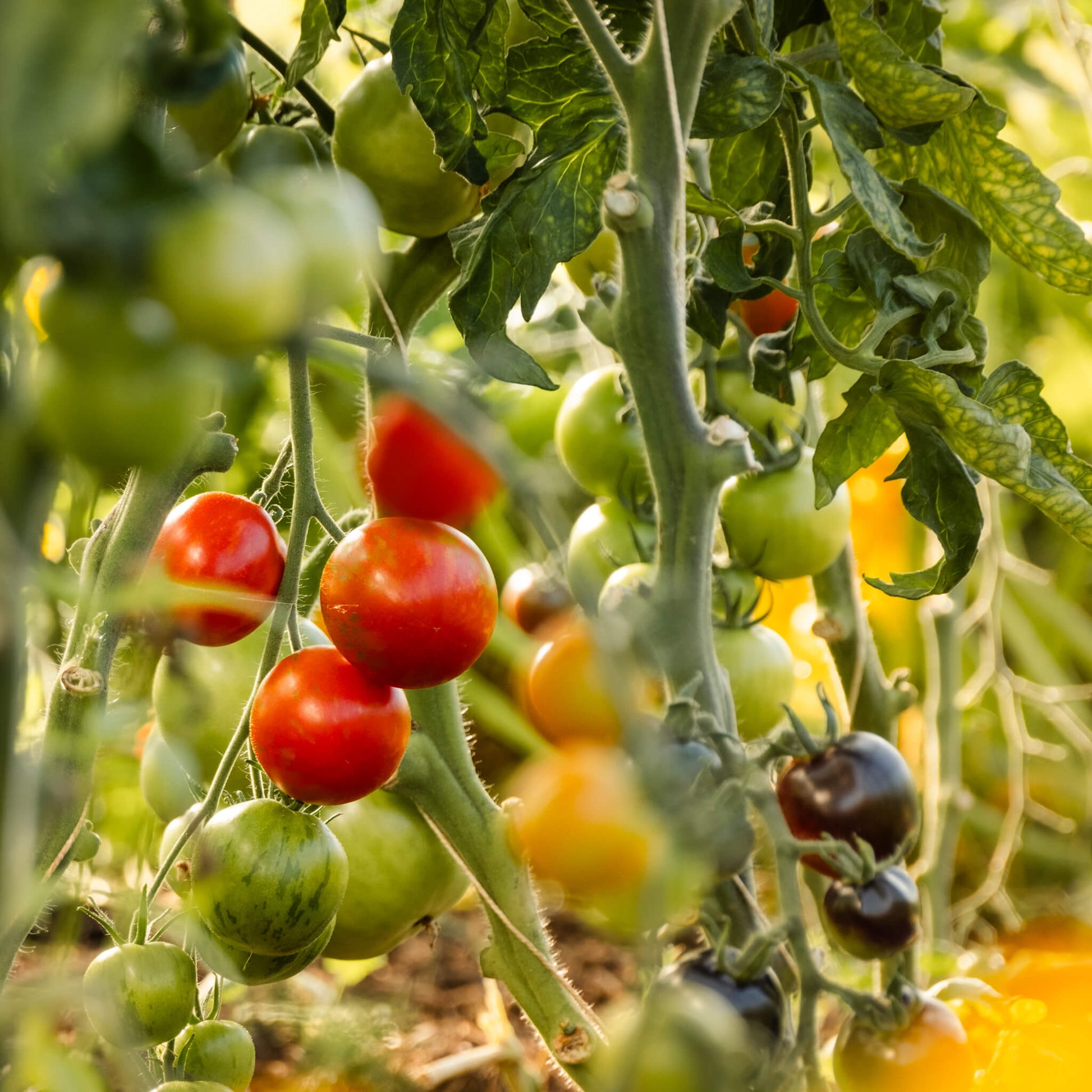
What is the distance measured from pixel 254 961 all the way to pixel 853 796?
30 centimetres

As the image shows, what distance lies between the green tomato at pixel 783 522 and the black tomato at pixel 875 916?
24cm

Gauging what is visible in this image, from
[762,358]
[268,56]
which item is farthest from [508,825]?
[268,56]

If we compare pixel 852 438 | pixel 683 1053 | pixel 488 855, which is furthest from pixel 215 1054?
pixel 852 438

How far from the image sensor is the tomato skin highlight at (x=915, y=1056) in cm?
56

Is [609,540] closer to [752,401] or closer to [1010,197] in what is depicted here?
[752,401]

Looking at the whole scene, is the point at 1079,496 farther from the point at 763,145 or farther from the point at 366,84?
the point at 366,84

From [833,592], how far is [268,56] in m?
0.49

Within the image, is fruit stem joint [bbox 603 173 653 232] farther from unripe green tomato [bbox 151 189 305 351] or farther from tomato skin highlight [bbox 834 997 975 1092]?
tomato skin highlight [bbox 834 997 975 1092]

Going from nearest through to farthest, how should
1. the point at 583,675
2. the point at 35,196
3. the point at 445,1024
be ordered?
the point at 35,196
the point at 583,675
the point at 445,1024

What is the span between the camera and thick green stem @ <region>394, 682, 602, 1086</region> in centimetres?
54

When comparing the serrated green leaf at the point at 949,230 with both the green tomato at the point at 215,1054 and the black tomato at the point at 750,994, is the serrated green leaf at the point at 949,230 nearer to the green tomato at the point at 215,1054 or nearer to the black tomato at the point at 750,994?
the black tomato at the point at 750,994

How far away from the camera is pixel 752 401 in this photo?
2.41ft

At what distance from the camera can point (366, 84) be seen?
53 centimetres

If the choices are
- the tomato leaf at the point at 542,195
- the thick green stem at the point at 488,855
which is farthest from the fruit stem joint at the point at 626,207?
the thick green stem at the point at 488,855
